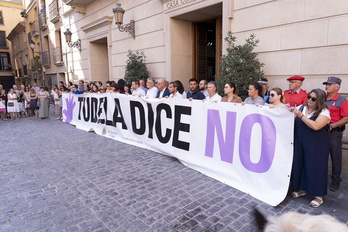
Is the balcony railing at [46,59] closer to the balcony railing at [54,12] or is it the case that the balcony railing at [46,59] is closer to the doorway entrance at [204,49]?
the balcony railing at [54,12]

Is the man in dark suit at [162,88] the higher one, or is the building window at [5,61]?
the building window at [5,61]

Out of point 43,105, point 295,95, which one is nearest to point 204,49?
point 295,95

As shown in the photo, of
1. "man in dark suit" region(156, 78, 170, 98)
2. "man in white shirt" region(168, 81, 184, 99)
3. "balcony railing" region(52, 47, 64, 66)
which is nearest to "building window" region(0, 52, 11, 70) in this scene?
"balcony railing" region(52, 47, 64, 66)

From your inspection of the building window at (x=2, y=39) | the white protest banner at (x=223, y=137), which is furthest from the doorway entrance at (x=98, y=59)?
the building window at (x=2, y=39)

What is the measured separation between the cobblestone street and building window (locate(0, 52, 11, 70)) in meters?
39.2

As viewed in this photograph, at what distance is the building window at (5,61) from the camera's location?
37166mm

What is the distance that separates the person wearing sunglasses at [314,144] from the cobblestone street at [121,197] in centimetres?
29

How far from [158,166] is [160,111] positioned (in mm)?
1298

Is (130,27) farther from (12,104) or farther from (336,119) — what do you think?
(336,119)

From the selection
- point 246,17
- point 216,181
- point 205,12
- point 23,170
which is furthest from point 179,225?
point 205,12

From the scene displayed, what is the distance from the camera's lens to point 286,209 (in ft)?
10.7

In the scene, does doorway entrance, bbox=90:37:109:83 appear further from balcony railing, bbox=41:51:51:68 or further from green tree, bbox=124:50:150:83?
balcony railing, bbox=41:51:51:68

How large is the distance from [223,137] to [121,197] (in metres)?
1.93

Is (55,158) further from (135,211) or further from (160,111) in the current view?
(135,211)
